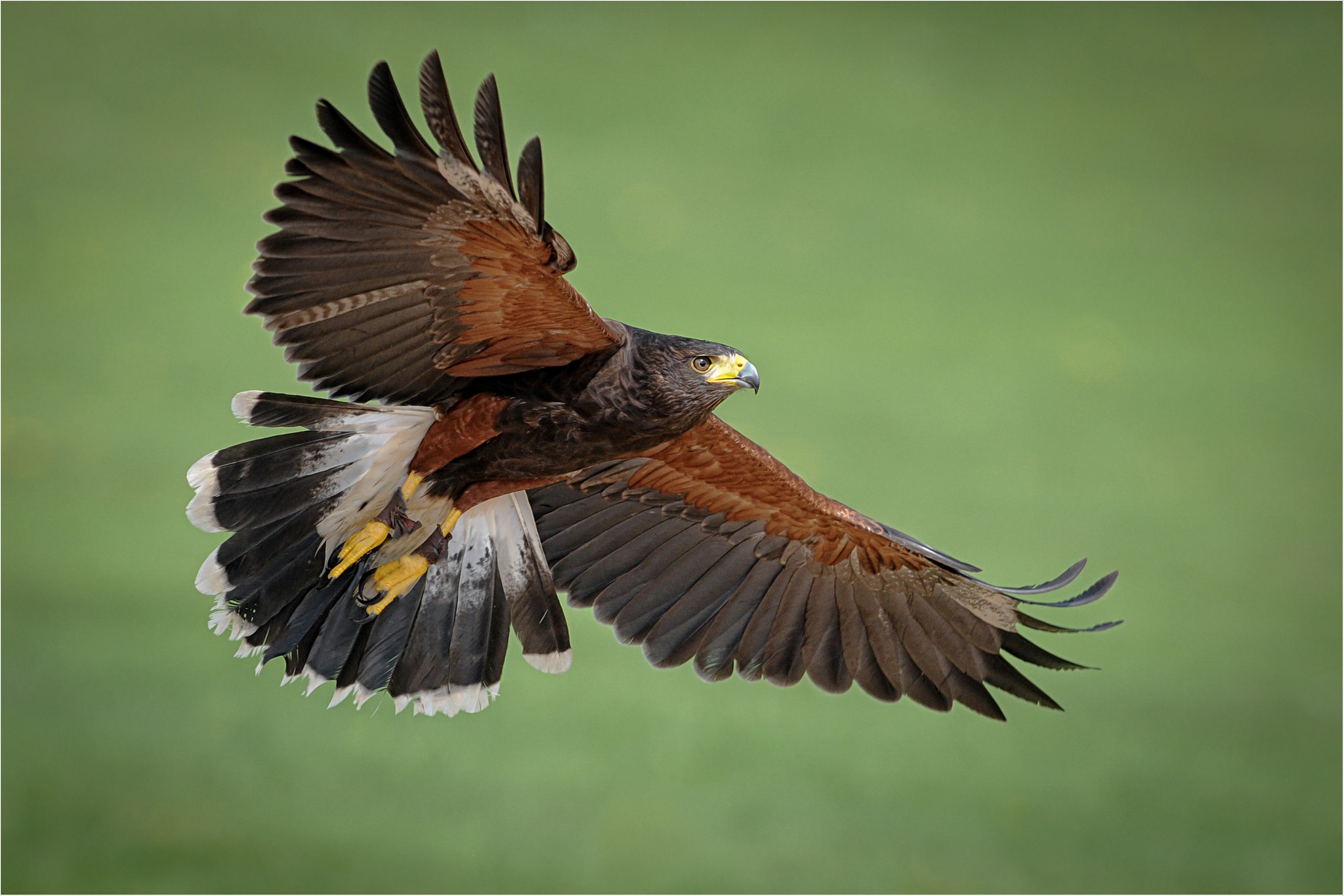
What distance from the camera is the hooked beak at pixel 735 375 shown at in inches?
163

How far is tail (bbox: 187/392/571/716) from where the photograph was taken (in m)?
4.41

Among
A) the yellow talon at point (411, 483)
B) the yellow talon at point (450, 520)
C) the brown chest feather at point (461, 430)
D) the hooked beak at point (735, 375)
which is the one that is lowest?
the yellow talon at point (450, 520)

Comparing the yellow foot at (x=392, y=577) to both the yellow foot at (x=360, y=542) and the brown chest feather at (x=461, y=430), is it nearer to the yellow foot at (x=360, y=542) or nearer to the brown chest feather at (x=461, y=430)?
the yellow foot at (x=360, y=542)

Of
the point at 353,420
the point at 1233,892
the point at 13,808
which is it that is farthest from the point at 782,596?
the point at 13,808

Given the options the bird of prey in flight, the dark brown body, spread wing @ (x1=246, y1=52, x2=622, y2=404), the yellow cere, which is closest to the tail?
the bird of prey in flight

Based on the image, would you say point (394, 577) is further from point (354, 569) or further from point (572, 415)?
point (572, 415)

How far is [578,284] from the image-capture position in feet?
26.1

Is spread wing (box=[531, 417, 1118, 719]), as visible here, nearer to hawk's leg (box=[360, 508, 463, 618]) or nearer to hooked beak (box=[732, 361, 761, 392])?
hawk's leg (box=[360, 508, 463, 618])

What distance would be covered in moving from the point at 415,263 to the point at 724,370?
0.97 m

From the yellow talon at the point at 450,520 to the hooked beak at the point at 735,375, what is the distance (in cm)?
111

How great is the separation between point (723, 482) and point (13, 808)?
3591mm

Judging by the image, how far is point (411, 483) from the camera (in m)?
4.55

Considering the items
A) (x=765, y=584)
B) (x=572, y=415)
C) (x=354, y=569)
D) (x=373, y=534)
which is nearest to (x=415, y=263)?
(x=572, y=415)

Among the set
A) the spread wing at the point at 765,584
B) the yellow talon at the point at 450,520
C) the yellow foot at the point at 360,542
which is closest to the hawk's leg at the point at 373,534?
the yellow foot at the point at 360,542
